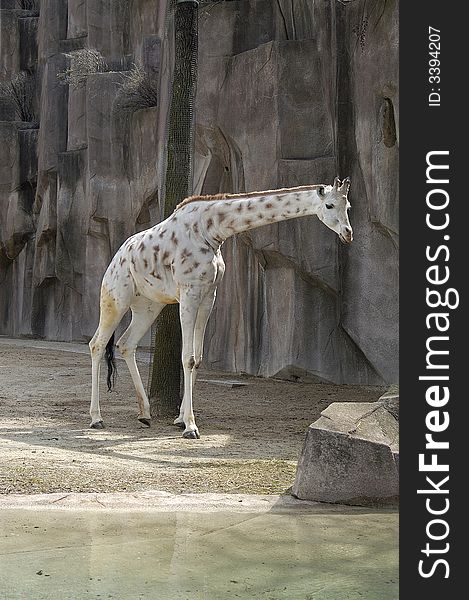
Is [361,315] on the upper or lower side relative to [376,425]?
upper

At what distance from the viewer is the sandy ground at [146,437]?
563cm

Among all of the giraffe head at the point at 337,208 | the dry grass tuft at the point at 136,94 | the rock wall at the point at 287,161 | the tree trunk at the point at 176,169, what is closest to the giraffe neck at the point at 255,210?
the giraffe head at the point at 337,208

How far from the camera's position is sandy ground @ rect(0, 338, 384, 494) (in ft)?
18.5

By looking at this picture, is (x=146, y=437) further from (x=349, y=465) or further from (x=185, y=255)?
(x=349, y=465)

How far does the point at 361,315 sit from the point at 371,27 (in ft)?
11.2

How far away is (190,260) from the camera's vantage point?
8055 millimetres

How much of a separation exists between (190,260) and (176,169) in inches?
56.9

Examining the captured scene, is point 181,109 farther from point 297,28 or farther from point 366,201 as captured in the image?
point 297,28

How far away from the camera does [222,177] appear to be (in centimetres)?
1490

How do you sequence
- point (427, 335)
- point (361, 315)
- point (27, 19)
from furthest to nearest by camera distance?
point (27, 19)
point (361, 315)
point (427, 335)

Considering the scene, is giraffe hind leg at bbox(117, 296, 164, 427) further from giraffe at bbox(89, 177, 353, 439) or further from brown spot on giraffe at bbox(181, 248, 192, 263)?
brown spot on giraffe at bbox(181, 248, 192, 263)

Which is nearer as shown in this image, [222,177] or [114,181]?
[222,177]

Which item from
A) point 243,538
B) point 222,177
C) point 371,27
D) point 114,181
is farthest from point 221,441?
point 114,181

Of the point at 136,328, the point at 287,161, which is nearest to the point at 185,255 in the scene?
the point at 136,328
